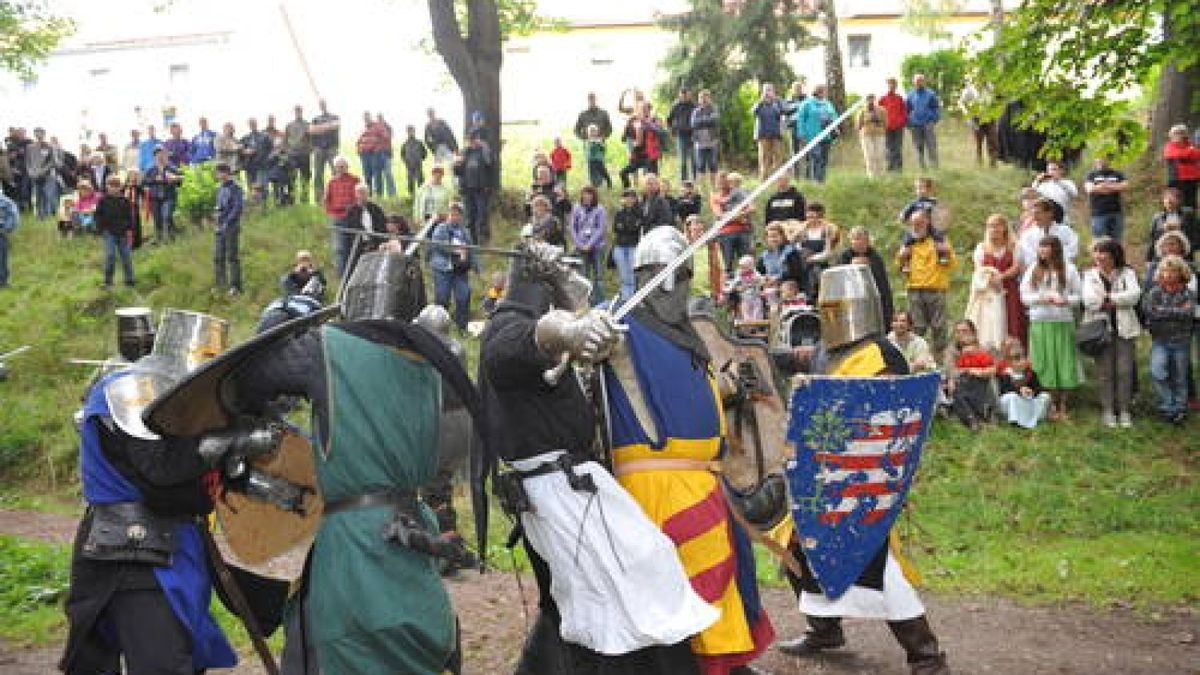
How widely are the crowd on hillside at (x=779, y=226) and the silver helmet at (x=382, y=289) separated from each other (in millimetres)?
1195

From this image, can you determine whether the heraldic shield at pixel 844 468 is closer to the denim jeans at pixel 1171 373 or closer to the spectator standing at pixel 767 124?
the denim jeans at pixel 1171 373

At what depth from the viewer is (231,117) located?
3822 cm

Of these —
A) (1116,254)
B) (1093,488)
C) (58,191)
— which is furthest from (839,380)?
(58,191)

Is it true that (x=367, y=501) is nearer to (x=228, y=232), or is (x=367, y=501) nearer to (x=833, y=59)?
(x=228, y=232)

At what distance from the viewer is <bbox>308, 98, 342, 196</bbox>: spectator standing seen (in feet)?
64.4

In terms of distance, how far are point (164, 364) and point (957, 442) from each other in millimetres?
8000

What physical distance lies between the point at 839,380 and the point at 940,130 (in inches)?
825

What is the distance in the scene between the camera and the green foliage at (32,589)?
792 cm

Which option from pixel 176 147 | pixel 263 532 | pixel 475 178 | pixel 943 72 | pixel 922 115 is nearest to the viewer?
pixel 263 532

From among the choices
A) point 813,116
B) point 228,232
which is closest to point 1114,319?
point 813,116

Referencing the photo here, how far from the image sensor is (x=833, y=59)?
79.4ft

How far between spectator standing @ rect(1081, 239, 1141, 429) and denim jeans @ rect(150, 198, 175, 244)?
12.1 meters

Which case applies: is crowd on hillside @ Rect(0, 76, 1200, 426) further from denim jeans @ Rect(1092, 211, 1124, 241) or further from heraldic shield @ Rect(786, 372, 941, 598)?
heraldic shield @ Rect(786, 372, 941, 598)

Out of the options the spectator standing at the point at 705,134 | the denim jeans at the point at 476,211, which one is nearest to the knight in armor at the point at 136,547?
the denim jeans at the point at 476,211
